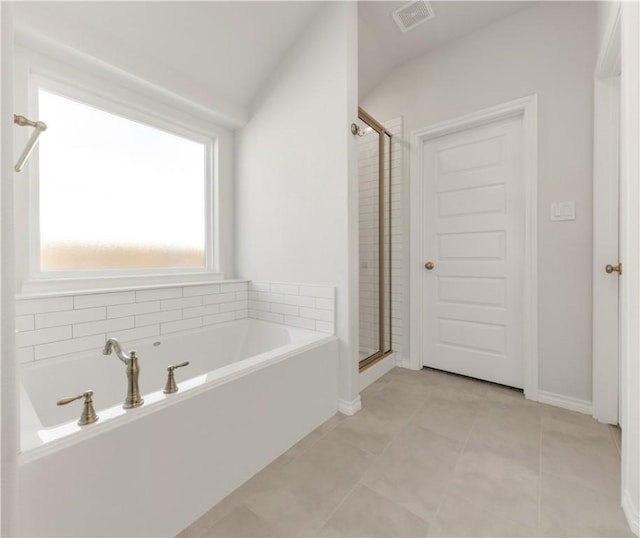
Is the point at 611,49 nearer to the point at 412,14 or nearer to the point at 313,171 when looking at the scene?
the point at 412,14

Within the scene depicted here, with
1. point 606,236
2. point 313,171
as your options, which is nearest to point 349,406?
point 313,171

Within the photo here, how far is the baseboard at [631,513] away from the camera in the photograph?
110cm

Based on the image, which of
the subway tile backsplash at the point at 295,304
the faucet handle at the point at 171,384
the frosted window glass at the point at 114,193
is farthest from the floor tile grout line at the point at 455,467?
the frosted window glass at the point at 114,193

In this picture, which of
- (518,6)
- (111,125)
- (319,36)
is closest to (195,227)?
(111,125)

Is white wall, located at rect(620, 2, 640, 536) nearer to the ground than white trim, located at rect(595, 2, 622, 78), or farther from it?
nearer to the ground

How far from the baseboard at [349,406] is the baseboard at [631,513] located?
4.06 feet

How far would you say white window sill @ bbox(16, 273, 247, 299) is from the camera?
1620 millimetres

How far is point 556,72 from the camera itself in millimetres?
2008

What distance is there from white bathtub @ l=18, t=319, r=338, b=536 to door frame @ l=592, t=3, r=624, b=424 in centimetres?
159

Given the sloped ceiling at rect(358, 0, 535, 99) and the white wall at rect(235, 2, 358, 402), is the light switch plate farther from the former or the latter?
the sloped ceiling at rect(358, 0, 535, 99)

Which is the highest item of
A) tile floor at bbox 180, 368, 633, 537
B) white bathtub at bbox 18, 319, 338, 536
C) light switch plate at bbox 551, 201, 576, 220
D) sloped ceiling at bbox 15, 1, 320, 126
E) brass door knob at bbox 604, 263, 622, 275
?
sloped ceiling at bbox 15, 1, 320, 126

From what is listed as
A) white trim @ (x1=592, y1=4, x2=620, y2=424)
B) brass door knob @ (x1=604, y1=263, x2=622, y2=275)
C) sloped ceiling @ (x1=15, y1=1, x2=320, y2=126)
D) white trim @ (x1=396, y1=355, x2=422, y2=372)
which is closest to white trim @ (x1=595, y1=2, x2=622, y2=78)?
white trim @ (x1=592, y1=4, x2=620, y2=424)

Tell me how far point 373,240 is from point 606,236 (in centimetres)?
145

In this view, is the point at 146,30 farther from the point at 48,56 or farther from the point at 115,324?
the point at 115,324
